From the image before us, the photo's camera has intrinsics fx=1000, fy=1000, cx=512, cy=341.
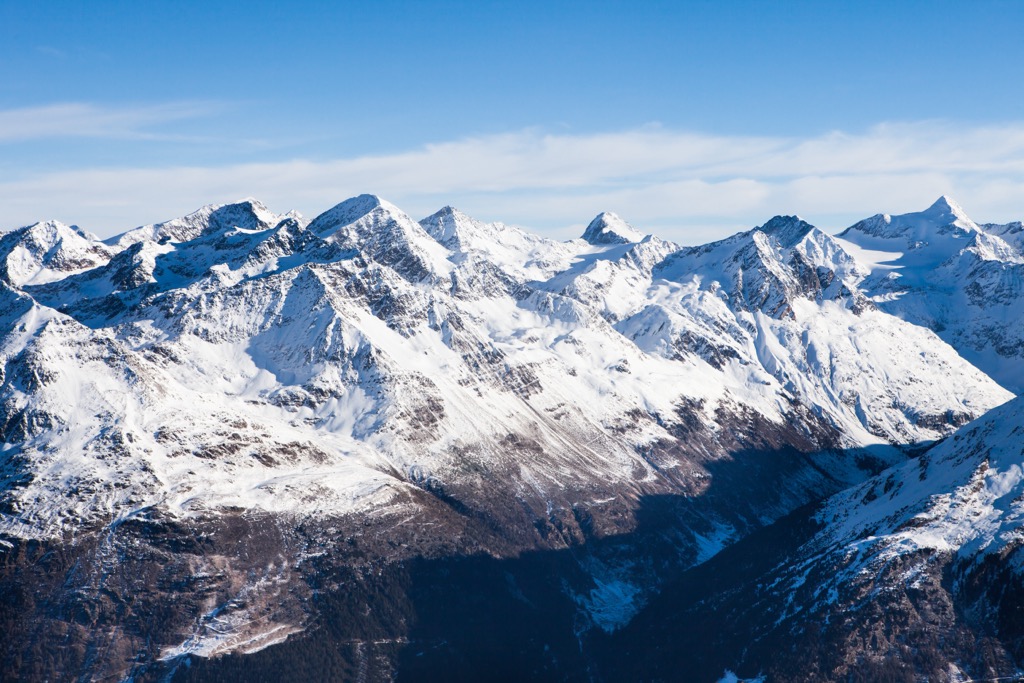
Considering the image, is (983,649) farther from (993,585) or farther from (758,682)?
(758,682)

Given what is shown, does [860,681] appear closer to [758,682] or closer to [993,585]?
[758,682]

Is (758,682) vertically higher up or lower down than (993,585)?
lower down

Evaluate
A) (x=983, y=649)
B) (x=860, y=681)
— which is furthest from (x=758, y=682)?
(x=983, y=649)

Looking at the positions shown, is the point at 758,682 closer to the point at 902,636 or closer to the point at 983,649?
the point at 902,636

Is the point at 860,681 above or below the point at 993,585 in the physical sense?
below

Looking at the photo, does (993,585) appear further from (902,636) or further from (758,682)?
(758,682)

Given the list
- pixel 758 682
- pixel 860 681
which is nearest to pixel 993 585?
pixel 860 681
